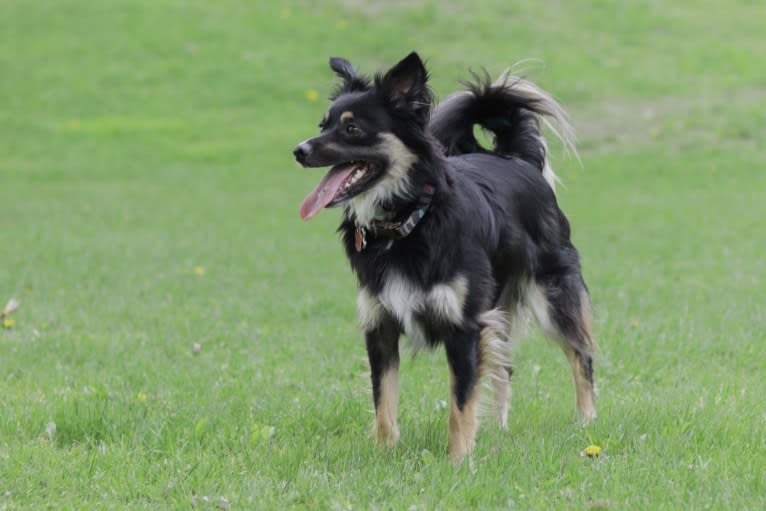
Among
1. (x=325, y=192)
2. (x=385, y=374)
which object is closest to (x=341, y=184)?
(x=325, y=192)

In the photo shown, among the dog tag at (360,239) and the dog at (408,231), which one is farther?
the dog tag at (360,239)

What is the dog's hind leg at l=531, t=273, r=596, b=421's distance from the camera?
6.47 m

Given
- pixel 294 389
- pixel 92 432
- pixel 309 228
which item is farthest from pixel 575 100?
pixel 92 432

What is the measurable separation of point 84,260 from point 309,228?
417 centimetres

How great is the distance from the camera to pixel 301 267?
12258 mm

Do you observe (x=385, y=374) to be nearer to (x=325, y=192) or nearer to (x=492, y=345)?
(x=492, y=345)

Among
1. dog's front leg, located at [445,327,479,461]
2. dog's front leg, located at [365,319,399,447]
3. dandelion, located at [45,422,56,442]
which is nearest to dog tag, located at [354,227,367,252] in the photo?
dog's front leg, located at [365,319,399,447]

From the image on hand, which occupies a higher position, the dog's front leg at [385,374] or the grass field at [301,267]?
the dog's front leg at [385,374]

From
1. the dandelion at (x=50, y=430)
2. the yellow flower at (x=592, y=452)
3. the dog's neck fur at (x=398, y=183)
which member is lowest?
the yellow flower at (x=592, y=452)

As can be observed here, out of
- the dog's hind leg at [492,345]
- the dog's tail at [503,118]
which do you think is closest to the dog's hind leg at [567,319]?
the dog's hind leg at [492,345]

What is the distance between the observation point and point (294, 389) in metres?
6.90

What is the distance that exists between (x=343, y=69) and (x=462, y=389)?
1.94 meters

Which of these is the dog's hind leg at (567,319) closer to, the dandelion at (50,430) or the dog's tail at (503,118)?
the dog's tail at (503,118)

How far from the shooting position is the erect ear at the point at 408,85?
5.35 meters
